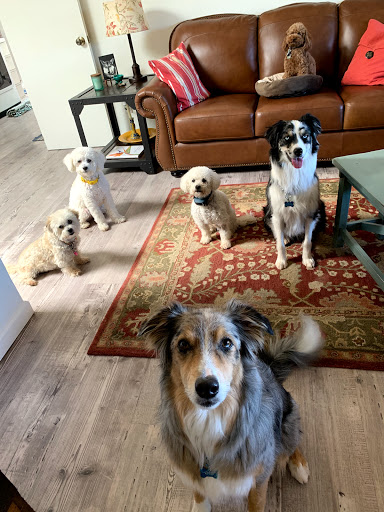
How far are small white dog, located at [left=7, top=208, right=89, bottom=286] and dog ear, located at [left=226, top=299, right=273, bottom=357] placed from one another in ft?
5.33

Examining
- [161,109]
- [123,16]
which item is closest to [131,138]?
[161,109]

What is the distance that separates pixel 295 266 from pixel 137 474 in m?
1.48

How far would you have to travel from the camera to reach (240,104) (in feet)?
10.1

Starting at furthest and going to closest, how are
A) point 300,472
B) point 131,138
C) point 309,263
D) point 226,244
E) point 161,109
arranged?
1. point 131,138
2. point 161,109
3. point 226,244
4. point 309,263
5. point 300,472

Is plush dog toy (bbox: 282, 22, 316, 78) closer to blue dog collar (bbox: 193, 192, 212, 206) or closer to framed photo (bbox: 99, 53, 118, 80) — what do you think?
blue dog collar (bbox: 193, 192, 212, 206)

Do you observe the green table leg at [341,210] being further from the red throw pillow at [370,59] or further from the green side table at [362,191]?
the red throw pillow at [370,59]

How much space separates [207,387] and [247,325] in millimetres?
256

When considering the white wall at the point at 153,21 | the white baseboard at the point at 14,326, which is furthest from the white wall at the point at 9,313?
the white wall at the point at 153,21

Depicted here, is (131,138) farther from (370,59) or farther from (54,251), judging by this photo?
(370,59)

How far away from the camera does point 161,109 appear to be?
3.12 metres

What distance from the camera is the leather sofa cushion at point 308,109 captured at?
9.27 feet

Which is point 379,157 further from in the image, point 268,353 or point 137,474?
point 137,474

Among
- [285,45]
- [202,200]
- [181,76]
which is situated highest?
[285,45]

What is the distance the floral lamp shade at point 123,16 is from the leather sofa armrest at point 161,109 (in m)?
0.55
